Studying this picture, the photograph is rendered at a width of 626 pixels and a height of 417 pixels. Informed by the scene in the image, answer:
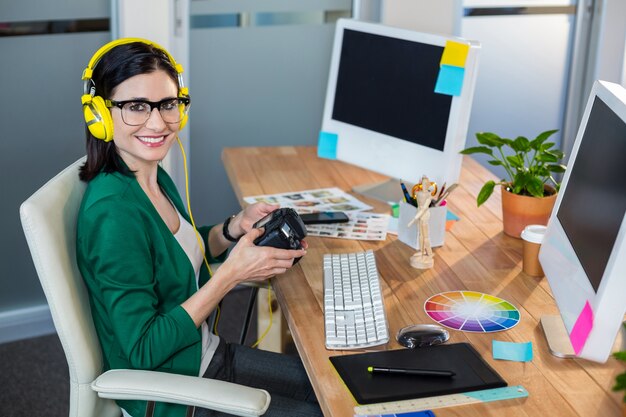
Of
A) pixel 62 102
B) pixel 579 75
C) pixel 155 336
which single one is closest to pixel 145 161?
pixel 155 336

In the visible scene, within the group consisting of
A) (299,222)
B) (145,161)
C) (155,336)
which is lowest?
(155,336)

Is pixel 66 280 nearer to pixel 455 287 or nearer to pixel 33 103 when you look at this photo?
pixel 455 287

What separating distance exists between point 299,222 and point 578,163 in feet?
1.94

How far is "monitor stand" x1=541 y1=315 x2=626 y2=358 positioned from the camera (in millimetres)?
1526

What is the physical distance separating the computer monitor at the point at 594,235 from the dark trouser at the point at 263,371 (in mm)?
595

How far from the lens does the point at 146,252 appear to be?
5.40 ft

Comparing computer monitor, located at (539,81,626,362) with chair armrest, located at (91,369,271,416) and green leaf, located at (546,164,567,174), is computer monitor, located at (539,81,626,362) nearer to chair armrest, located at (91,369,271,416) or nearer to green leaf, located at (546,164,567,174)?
green leaf, located at (546,164,567,174)

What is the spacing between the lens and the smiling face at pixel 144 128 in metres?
1.73

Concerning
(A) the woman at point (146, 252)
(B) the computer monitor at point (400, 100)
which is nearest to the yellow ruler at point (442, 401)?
(A) the woman at point (146, 252)

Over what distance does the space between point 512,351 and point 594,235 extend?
27 cm

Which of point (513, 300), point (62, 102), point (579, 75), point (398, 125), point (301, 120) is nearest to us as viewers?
point (513, 300)

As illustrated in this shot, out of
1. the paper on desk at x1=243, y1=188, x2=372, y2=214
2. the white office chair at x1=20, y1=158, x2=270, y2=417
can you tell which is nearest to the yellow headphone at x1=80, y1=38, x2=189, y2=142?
the white office chair at x1=20, y1=158, x2=270, y2=417

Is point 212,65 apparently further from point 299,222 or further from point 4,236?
point 299,222

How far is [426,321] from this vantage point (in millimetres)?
1681
